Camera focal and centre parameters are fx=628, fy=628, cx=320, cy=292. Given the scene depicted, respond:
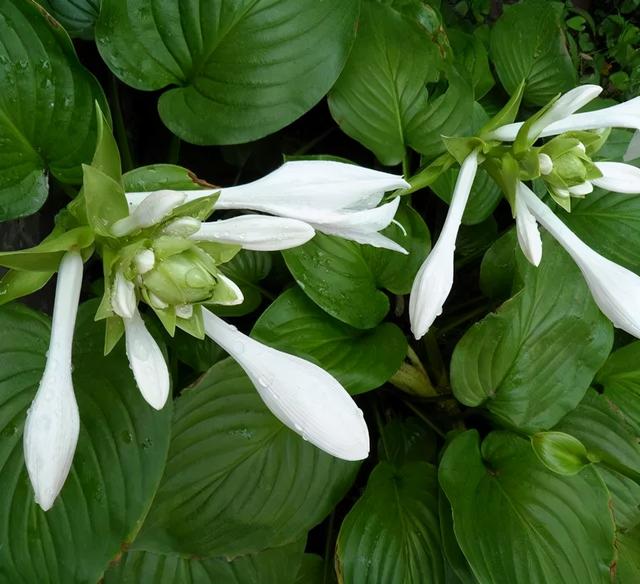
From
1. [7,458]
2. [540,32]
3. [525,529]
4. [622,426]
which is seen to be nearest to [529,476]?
[525,529]

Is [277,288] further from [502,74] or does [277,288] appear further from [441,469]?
[502,74]

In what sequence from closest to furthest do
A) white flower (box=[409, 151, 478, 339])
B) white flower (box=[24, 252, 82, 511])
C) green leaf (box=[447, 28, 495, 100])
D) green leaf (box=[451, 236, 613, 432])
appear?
white flower (box=[24, 252, 82, 511]) → white flower (box=[409, 151, 478, 339]) → green leaf (box=[451, 236, 613, 432]) → green leaf (box=[447, 28, 495, 100])

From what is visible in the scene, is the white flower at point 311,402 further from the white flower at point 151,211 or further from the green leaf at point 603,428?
the green leaf at point 603,428

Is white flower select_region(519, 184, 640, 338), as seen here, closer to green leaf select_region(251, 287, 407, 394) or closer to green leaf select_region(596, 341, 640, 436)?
green leaf select_region(251, 287, 407, 394)

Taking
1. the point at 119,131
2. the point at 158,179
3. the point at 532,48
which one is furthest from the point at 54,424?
the point at 532,48

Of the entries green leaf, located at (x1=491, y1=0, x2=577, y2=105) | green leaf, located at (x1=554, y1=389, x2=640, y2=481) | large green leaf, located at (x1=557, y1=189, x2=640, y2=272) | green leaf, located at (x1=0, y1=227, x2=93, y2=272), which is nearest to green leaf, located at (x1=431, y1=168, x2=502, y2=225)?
large green leaf, located at (x1=557, y1=189, x2=640, y2=272)

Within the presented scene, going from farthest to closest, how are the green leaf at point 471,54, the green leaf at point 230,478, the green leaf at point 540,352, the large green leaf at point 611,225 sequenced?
1. the green leaf at point 471,54
2. the large green leaf at point 611,225
3. the green leaf at point 540,352
4. the green leaf at point 230,478

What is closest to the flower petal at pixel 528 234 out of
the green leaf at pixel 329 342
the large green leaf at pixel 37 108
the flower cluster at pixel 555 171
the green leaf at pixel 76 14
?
the flower cluster at pixel 555 171
